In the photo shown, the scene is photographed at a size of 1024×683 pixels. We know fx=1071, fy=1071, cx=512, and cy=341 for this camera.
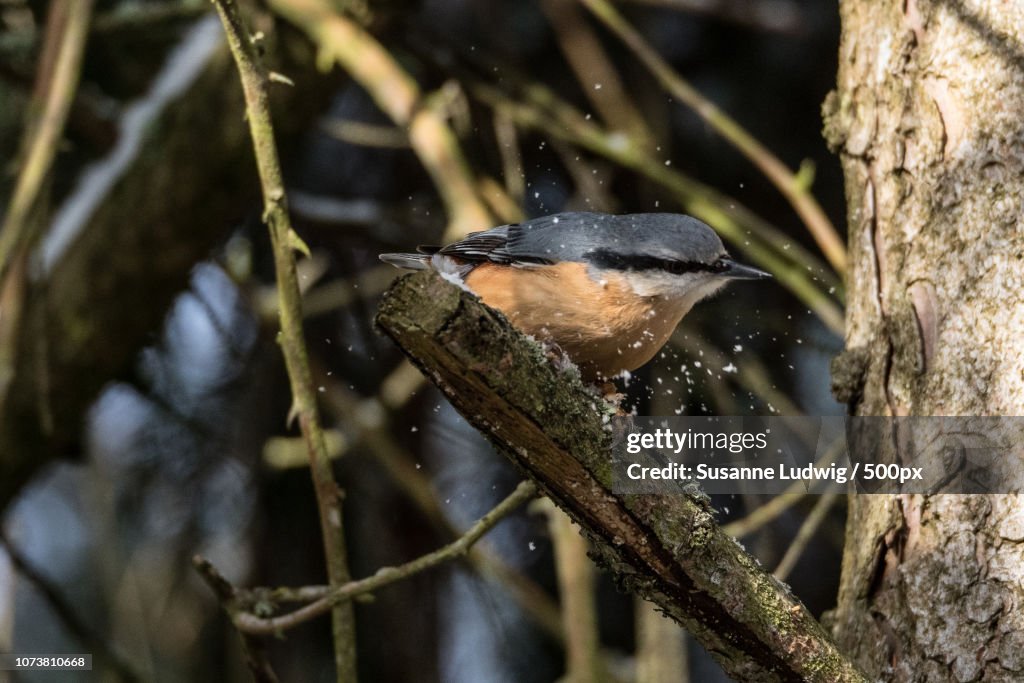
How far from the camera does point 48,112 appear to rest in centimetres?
328

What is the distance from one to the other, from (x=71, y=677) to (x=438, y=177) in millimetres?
3158

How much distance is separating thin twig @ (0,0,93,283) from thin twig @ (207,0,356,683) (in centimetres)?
102

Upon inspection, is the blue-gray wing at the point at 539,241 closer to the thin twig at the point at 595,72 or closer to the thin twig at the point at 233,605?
the thin twig at the point at 233,605

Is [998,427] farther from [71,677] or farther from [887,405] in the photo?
[71,677]

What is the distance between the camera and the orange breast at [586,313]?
241 cm

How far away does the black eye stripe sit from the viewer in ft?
7.98

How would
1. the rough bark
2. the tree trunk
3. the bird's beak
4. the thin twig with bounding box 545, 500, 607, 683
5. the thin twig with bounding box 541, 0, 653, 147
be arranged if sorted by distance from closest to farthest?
the rough bark < the tree trunk < the bird's beak < the thin twig with bounding box 545, 500, 607, 683 < the thin twig with bounding box 541, 0, 653, 147

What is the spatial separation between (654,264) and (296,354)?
0.86m

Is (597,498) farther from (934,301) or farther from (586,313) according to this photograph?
(934,301)

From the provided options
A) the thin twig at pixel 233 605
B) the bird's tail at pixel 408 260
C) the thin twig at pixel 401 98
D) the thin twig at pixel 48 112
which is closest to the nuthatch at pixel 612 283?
the bird's tail at pixel 408 260

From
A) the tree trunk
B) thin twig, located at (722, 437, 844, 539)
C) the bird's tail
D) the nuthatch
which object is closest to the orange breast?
the nuthatch

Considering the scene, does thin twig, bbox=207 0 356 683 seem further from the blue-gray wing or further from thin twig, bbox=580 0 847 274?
thin twig, bbox=580 0 847 274

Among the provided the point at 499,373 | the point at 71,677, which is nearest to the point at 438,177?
the point at 499,373

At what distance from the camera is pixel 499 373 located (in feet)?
5.41
